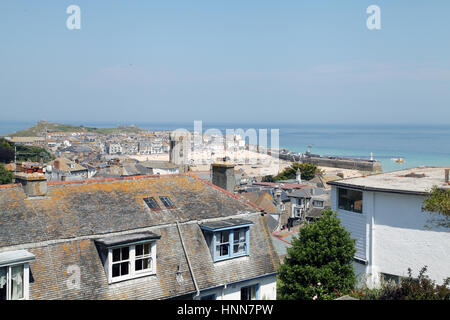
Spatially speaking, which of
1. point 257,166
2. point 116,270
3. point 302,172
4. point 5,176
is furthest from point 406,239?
point 257,166

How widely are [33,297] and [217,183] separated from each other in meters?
10.2

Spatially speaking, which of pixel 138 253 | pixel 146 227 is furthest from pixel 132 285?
pixel 146 227

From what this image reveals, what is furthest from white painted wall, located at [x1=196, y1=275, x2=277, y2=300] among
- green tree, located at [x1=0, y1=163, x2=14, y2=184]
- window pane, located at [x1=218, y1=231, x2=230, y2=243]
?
green tree, located at [x1=0, y1=163, x2=14, y2=184]

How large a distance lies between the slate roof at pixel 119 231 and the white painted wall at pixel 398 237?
22.0ft

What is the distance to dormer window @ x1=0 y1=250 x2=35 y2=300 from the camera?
38.6 ft

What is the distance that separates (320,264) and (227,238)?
4462mm

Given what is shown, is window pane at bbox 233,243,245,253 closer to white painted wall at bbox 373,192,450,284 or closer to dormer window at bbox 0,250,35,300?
dormer window at bbox 0,250,35,300

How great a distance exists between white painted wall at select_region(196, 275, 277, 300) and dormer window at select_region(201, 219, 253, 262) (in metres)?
1.02

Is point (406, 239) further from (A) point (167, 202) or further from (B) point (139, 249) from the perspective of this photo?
(B) point (139, 249)

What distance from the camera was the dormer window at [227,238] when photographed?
52.1 ft

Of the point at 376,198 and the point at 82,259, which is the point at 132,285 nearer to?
the point at 82,259
